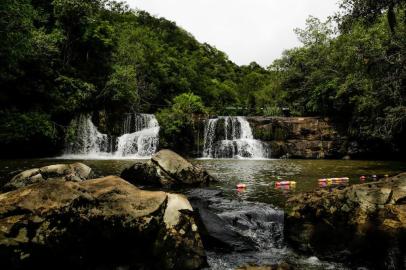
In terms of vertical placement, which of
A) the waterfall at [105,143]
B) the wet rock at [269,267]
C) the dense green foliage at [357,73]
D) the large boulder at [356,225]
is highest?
the dense green foliage at [357,73]

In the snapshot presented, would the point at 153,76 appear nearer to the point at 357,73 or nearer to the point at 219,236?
the point at 357,73

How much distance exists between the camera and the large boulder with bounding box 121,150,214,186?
12695mm

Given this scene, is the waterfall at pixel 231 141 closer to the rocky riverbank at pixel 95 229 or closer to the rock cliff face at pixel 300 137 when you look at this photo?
the rock cliff face at pixel 300 137

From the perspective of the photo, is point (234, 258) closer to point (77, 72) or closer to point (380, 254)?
point (380, 254)

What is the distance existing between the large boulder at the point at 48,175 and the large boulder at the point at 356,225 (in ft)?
23.5

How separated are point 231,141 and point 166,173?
59.1ft

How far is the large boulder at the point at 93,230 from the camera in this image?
4.71 m

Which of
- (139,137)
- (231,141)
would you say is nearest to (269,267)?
(231,141)

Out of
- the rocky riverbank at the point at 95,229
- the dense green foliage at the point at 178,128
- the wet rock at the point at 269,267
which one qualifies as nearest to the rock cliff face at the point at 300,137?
the dense green foliage at the point at 178,128

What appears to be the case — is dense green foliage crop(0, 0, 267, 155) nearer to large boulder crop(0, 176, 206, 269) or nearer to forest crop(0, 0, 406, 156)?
forest crop(0, 0, 406, 156)

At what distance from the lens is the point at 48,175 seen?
11.1 meters

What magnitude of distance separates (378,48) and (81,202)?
17691 mm

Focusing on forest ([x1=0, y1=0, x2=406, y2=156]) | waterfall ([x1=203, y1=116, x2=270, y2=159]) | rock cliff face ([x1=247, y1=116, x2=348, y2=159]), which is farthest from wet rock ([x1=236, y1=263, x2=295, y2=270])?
rock cliff face ([x1=247, y1=116, x2=348, y2=159])

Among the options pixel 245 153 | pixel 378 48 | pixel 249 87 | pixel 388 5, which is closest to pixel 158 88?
pixel 245 153
